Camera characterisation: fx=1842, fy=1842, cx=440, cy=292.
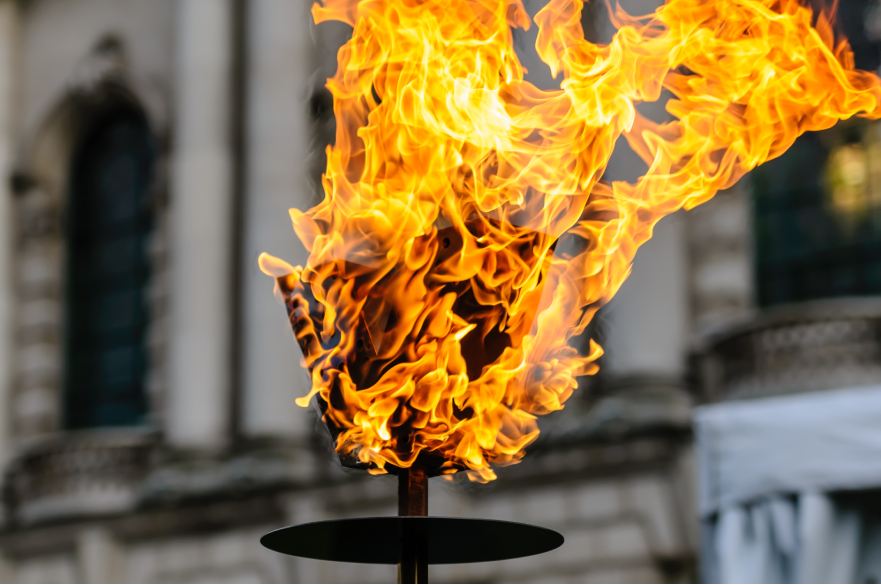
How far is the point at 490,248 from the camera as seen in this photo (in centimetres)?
521

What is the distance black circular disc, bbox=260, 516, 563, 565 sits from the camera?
4.98m

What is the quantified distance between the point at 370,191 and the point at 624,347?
8554 mm

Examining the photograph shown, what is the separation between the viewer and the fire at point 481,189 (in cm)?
520

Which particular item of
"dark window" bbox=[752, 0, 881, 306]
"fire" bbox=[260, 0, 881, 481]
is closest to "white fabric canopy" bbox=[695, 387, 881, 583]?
"dark window" bbox=[752, 0, 881, 306]

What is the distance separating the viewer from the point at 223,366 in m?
16.7

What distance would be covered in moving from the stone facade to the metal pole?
8.79m

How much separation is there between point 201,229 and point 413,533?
1218 centimetres

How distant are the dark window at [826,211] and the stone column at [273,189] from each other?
4.31 m

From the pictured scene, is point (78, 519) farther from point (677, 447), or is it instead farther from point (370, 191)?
point (370, 191)

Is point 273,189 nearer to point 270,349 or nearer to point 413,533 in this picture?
point 270,349

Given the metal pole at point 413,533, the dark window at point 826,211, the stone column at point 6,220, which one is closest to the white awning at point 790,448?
the dark window at point 826,211

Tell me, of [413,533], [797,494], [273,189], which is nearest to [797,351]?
[797,494]

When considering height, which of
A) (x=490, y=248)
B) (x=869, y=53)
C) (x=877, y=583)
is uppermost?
(x=869, y=53)

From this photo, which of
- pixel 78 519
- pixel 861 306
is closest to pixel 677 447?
pixel 861 306
